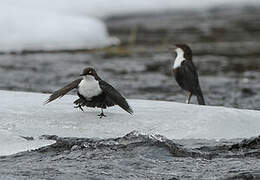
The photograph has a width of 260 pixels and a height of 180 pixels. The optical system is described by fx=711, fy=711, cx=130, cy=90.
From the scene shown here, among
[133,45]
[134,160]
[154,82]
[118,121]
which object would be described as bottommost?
[134,160]

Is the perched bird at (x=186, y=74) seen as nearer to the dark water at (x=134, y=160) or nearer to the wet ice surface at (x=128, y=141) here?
the wet ice surface at (x=128, y=141)

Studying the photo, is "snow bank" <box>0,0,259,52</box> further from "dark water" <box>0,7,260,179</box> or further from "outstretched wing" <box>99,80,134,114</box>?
"outstretched wing" <box>99,80,134,114</box>

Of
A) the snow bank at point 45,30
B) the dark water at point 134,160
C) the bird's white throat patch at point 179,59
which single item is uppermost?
the snow bank at point 45,30

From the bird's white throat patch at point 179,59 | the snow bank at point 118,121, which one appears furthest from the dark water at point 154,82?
the bird's white throat patch at point 179,59

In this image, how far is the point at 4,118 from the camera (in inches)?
212

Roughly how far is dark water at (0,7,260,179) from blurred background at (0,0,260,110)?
0.06 ft

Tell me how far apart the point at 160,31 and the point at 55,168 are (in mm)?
11718

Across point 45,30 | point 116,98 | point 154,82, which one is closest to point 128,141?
point 116,98

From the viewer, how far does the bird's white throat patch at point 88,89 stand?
563 cm

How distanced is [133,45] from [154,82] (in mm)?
3580

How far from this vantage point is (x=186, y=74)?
8695 mm

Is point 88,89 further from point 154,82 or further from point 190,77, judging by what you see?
point 154,82

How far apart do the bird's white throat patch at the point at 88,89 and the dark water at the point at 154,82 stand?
2.07 ft

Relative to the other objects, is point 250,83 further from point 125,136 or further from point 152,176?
point 152,176
